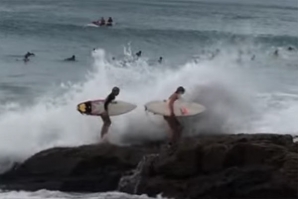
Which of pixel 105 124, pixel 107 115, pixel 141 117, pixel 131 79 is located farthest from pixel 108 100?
pixel 131 79

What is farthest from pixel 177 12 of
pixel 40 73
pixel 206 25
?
pixel 40 73

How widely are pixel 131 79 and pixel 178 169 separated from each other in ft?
38.9

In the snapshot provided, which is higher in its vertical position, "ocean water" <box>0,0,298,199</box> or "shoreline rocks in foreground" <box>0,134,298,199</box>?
"ocean water" <box>0,0,298,199</box>

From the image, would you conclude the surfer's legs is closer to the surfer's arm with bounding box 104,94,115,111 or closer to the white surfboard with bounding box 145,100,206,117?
the surfer's arm with bounding box 104,94,115,111

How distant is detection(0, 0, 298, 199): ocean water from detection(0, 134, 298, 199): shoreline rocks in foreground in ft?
1.54

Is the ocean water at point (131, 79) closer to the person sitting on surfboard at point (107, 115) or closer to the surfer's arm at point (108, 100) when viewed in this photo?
the person sitting on surfboard at point (107, 115)

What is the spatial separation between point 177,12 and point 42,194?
325 ft

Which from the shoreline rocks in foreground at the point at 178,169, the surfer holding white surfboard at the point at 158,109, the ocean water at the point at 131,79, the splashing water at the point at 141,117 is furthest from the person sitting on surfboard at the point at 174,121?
the shoreline rocks in foreground at the point at 178,169

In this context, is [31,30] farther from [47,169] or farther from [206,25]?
[47,169]

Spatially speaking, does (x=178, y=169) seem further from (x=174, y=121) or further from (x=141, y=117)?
(x=141, y=117)

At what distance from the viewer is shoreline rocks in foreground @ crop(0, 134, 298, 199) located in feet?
52.9

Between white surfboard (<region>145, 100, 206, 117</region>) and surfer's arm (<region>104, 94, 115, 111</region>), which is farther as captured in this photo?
surfer's arm (<region>104, 94, 115, 111</region>)

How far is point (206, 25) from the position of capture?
87.5 meters

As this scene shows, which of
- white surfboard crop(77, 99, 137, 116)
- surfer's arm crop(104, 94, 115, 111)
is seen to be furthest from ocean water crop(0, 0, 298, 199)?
surfer's arm crop(104, 94, 115, 111)
